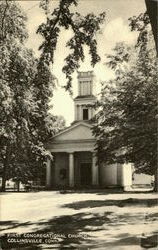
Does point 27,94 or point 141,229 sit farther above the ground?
point 27,94

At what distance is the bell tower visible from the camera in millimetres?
40188

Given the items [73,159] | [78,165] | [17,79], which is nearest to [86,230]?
[17,79]

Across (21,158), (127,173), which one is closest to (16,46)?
(21,158)

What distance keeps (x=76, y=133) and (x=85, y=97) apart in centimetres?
712

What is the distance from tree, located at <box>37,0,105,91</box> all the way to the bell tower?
31651mm

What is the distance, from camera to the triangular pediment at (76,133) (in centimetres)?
3366

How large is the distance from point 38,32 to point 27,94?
947 centimetres

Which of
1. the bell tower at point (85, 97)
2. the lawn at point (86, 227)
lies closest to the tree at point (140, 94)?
the lawn at point (86, 227)

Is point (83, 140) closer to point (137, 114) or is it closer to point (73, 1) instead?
point (137, 114)

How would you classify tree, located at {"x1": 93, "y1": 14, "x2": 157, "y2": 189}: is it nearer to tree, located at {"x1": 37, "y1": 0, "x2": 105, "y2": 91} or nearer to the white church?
tree, located at {"x1": 37, "y1": 0, "x2": 105, "y2": 91}

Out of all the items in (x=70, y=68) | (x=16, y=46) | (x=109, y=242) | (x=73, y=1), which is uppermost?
(x=16, y=46)

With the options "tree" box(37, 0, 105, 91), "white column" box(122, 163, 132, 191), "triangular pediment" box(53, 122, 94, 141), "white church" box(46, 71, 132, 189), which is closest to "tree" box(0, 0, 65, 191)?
"tree" box(37, 0, 105, 91)

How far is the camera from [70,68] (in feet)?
25.8

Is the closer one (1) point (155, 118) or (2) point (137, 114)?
(1) point (155, 118)
